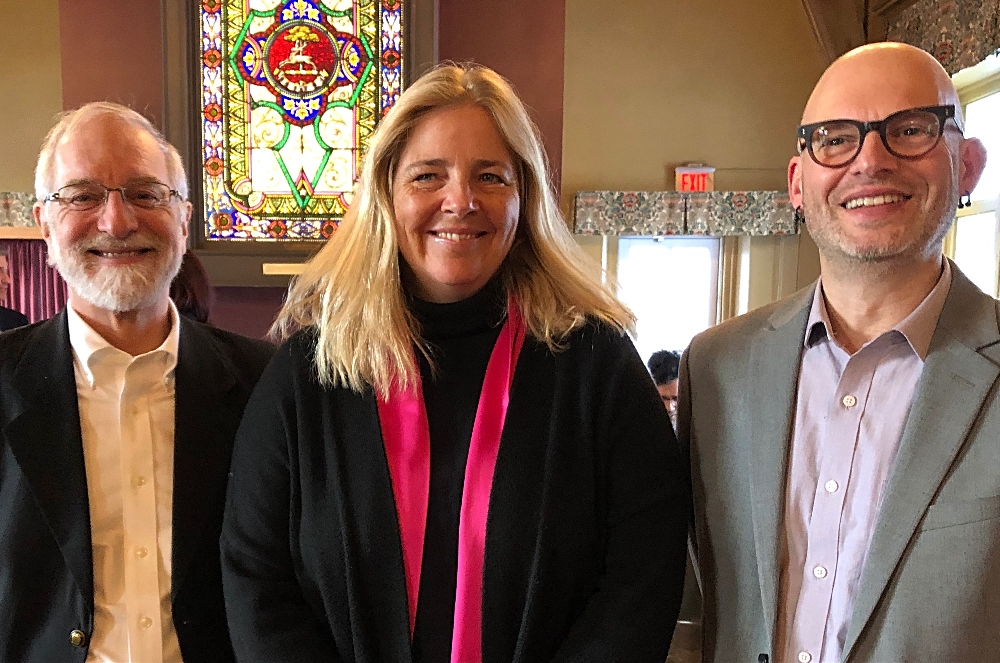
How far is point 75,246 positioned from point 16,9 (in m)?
4.34

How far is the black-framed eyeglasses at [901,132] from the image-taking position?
1.20 m

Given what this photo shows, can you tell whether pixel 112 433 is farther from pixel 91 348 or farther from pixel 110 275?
pixel 110 275

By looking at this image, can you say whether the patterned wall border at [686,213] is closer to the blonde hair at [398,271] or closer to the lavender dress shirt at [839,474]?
the blonde hair at [398,271]

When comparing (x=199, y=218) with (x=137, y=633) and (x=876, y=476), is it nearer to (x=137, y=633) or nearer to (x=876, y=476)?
(x=137, y=633)

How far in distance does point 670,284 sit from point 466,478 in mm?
4267

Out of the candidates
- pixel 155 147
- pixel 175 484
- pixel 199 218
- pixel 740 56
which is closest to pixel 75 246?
pixel 155 147

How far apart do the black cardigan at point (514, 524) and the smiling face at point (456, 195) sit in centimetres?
19

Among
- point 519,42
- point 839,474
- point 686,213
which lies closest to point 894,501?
point 839,474

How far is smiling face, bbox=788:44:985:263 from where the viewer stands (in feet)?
3.89

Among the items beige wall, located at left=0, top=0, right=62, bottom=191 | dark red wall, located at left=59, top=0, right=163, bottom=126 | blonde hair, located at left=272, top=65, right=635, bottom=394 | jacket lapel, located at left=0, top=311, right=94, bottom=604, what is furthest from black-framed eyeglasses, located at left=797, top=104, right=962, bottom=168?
beige wall, located at left=0, top=0, right=62, bottom=191

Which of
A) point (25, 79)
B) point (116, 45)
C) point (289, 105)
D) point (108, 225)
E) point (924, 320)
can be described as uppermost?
point (116, 45)

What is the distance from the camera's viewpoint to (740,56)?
4867mm

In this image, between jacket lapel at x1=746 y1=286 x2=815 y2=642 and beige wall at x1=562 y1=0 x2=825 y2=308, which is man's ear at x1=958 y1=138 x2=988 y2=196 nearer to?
jacket lapel at x1=746 y1=286 x2=815 y2=642

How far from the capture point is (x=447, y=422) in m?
1.30
